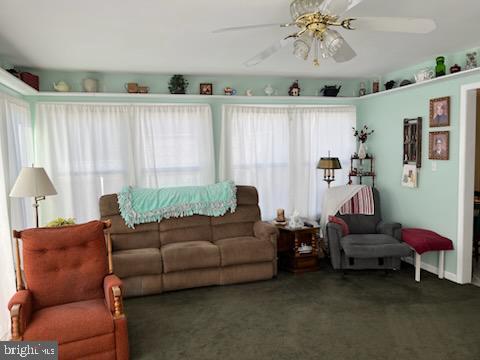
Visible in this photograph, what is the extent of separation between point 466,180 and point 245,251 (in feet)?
8.40

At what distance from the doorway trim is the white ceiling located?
619 millimetres

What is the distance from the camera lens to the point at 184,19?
2971 millimetres

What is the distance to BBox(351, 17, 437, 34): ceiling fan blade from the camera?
85.0 inches

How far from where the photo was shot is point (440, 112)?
4.39 metres

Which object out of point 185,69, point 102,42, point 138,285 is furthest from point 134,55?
point 138,285

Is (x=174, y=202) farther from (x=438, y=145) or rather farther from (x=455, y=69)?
(x=455, y=69)

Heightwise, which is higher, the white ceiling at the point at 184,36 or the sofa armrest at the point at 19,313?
the white ceiling at the point at 184,36

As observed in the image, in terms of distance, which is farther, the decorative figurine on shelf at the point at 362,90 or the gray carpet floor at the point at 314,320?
the decorative figurine on shelf at the point at 362,90

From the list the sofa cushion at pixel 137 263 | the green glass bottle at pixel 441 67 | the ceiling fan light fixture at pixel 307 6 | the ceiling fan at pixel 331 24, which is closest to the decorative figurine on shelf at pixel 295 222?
the sofa cushion at pixel 137 263

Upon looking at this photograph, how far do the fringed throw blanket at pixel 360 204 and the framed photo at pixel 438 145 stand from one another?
93cm

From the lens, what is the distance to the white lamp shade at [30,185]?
10.8 ft

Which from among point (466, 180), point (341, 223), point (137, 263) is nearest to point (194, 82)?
point (137, 263)

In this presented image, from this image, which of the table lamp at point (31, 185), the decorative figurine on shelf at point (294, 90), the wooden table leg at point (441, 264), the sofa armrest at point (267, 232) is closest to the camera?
the table lamp at point (31, 185)

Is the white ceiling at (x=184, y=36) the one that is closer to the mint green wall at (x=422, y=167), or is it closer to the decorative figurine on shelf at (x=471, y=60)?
the decorative figurine on shelf at (x=471, y=60)
